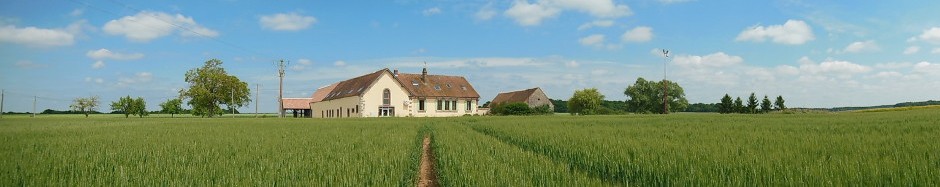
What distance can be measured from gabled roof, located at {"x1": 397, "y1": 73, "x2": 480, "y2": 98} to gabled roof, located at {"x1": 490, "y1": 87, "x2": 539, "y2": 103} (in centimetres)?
1584

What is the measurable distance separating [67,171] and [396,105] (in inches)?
2374

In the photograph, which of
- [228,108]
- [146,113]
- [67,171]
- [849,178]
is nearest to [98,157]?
[67,171]

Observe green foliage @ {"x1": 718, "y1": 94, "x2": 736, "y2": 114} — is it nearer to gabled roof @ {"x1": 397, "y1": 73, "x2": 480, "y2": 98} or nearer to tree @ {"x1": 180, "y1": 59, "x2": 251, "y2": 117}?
gabled roof @ {"x1": 397, "y1": 73, "x2": 480, "y2": 98}

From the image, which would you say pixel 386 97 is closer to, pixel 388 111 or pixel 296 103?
pixel 388 111

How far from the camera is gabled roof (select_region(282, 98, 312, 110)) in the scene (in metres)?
84.6

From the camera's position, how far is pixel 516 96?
314 feet

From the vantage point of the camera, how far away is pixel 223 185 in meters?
6.17

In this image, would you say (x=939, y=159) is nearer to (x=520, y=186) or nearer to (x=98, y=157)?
(x=520, y=186)

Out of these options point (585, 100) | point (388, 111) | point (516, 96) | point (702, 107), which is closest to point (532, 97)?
point (516, 96)

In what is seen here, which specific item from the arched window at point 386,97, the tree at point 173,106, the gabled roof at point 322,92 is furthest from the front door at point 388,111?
the tree at point 173,106

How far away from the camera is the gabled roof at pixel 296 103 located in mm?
84588

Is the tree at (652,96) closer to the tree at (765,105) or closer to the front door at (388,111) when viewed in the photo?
the tree at (765,105)

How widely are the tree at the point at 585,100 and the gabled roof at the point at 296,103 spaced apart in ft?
135

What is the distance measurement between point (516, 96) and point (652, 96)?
84.3 ft
